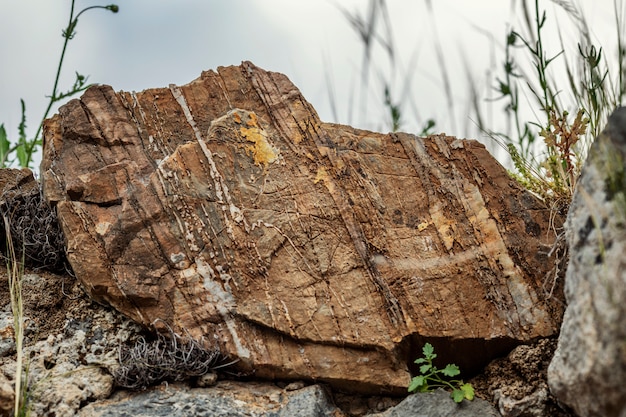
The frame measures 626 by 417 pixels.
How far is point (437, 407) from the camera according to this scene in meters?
3.27

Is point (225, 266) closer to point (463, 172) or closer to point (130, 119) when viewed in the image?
point (130, 119)

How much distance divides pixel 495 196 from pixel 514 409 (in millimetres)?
1103

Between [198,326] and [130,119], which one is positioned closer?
[198,326]

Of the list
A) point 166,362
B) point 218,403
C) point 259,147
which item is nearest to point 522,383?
point 218,403

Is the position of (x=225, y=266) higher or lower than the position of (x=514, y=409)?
higher

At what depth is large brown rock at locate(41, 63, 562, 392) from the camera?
11.3ft

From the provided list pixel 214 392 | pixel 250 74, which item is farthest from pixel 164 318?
pixel 250 74

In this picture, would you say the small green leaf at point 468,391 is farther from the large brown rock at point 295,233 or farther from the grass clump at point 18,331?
the grass clump at point 18,331

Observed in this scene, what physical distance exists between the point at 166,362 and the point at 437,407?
124cm

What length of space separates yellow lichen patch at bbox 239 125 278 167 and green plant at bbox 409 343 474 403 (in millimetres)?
1228

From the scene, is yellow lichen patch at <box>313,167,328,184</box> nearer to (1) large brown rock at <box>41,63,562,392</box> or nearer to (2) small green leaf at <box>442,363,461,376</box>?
(1) large brown rock at <box>41,63,562,392</box>

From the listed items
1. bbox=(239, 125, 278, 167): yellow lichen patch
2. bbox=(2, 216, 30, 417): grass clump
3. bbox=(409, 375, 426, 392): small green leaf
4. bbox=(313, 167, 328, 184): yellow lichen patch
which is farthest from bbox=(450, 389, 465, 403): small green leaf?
bbox=(2, 216, 30, 417): grass clump

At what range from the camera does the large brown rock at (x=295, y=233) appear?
346 centimetres

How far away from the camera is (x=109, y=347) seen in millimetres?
3576
